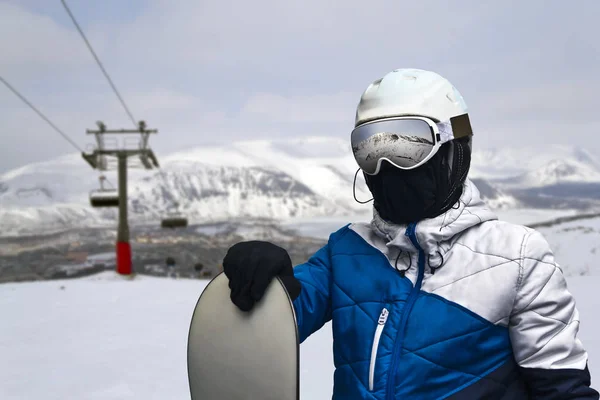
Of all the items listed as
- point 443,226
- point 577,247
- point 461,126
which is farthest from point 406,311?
→ point 577,247

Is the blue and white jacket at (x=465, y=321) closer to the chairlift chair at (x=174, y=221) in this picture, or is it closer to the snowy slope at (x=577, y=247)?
the snowy slope at (x=577, y=247)

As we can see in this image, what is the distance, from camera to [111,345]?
17.5 ft

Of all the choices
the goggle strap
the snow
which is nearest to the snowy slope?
the snow

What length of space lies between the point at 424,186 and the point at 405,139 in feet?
0.50

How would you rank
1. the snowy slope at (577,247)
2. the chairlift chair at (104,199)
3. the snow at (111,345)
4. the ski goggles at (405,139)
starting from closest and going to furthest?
the ski goggles at (405,139) → the snow at (111,345) → the snowy slope at (577,247) → the chairlift chair at (104,199)

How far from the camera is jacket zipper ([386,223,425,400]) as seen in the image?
1.31 meters

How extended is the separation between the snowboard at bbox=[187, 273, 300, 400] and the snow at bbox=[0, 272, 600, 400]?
254cm

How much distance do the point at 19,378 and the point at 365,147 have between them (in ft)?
14.5

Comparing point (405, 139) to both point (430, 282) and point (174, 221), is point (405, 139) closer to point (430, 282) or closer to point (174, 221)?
point (430, 282)

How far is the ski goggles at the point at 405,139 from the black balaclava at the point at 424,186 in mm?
36

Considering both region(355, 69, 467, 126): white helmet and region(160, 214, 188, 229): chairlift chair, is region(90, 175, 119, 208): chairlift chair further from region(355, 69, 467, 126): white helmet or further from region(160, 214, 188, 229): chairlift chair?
region(355, 69, 467, 126): white helmet

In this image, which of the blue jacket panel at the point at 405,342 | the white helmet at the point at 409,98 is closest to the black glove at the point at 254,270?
the blue jacket panel at the point at 405,342

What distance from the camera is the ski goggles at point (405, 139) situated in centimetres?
144

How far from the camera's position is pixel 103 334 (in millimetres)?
5824
